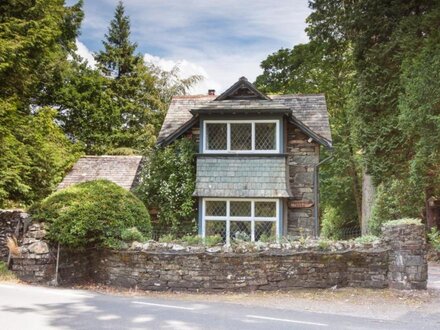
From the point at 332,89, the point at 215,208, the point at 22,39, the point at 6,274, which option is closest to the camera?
the point at 6,274

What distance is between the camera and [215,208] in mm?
15945

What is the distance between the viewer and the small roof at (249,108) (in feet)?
52.0

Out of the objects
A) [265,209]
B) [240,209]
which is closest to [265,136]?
[265,209]

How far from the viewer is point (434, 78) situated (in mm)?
15609

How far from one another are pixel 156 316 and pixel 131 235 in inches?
132

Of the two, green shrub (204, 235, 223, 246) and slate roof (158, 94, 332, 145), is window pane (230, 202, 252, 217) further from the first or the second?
green shrub (204, 235, 223, 246)

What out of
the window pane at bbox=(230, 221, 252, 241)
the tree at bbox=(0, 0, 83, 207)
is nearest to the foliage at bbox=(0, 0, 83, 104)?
the tree at bbox=(0, 0, 83, 207)

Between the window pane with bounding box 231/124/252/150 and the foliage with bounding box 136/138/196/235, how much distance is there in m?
1.61

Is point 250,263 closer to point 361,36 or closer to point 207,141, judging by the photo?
point 207,141

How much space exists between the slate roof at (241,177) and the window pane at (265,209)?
52cm

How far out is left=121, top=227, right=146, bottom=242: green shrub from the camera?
10648mm

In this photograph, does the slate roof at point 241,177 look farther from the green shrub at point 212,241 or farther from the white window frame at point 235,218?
Result: the green shrub at point 212,241

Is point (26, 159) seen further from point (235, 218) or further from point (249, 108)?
point (249, 108)

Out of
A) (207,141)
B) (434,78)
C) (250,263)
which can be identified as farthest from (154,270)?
(434,78)
